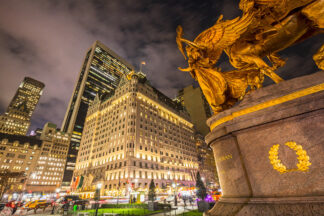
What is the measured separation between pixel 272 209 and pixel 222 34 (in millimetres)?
4457

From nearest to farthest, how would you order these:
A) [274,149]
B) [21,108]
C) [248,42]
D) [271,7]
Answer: [274,149], [271,7], [248,42], [21,108]

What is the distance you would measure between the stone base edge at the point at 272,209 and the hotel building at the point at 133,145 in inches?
1857

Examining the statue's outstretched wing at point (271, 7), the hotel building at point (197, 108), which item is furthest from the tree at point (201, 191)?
the hotel building at point (197, 108)

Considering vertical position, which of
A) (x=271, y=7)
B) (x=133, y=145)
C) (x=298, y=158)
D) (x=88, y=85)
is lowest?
(x=298, y=158)

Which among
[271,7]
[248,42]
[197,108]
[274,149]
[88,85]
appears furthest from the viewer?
[88,85]

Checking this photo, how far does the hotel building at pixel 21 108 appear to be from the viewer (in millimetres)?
111688

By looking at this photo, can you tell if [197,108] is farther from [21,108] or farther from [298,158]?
[21,108]

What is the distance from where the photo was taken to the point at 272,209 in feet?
8.54

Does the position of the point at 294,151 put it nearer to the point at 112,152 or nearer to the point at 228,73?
the point at 228,73

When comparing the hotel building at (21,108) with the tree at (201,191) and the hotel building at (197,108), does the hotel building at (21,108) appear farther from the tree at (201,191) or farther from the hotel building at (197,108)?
the tree at (201,191)

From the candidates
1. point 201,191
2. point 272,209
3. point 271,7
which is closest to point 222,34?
point 271,7

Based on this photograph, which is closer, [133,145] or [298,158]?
[298,158]

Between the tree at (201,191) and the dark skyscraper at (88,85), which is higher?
the dark skyscraper at (88,85)

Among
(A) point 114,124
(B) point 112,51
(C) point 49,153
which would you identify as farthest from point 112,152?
(B) point 112,51
